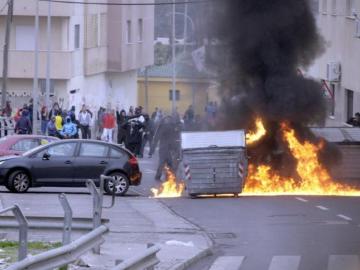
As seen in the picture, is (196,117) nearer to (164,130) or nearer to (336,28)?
(164,130)

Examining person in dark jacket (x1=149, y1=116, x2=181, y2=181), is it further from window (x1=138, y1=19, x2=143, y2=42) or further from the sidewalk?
window (x1=138, y1=19, x2=143, y2=42)

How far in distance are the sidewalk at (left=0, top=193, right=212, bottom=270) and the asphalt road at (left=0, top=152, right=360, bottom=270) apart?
0.97 ft

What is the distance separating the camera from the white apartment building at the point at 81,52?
54844 millimetres

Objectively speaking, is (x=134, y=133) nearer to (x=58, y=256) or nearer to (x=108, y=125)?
(x=108, y=125)

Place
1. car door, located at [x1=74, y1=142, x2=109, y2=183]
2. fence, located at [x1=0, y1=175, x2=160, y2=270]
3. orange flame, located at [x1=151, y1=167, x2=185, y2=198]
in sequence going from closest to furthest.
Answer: fence, located at [x1=0, y1=175, x2=160, y2=270]
car door, located at [x1=74, y1=142, x2=109, y2=183]
orange flame, located at [x1=151, y1=167, x2=185, y2=198]

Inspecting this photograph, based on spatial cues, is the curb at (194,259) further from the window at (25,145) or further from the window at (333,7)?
the window at (333,7)

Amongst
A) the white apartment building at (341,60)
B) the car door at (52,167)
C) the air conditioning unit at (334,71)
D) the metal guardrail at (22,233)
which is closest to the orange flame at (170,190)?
the car door at (52,167)

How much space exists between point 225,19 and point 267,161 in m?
4.11

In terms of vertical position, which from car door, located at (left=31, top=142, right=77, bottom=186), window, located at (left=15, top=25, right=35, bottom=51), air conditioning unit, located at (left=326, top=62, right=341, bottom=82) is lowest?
car door, located at (left=31, top=142, right=77, bottom=186)

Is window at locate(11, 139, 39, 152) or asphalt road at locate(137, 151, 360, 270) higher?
window at locate(11, 139, 39, 152)

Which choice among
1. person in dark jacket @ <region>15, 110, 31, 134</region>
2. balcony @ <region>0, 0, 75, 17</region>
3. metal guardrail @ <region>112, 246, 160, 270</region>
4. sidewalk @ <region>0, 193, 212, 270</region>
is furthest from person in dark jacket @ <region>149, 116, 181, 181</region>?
balcony @ <region>0, 0, 75, 17</region>

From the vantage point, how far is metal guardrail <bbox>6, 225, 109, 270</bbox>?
853 cm

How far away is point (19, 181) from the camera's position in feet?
88.1

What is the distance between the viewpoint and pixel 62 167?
26.9 meters
